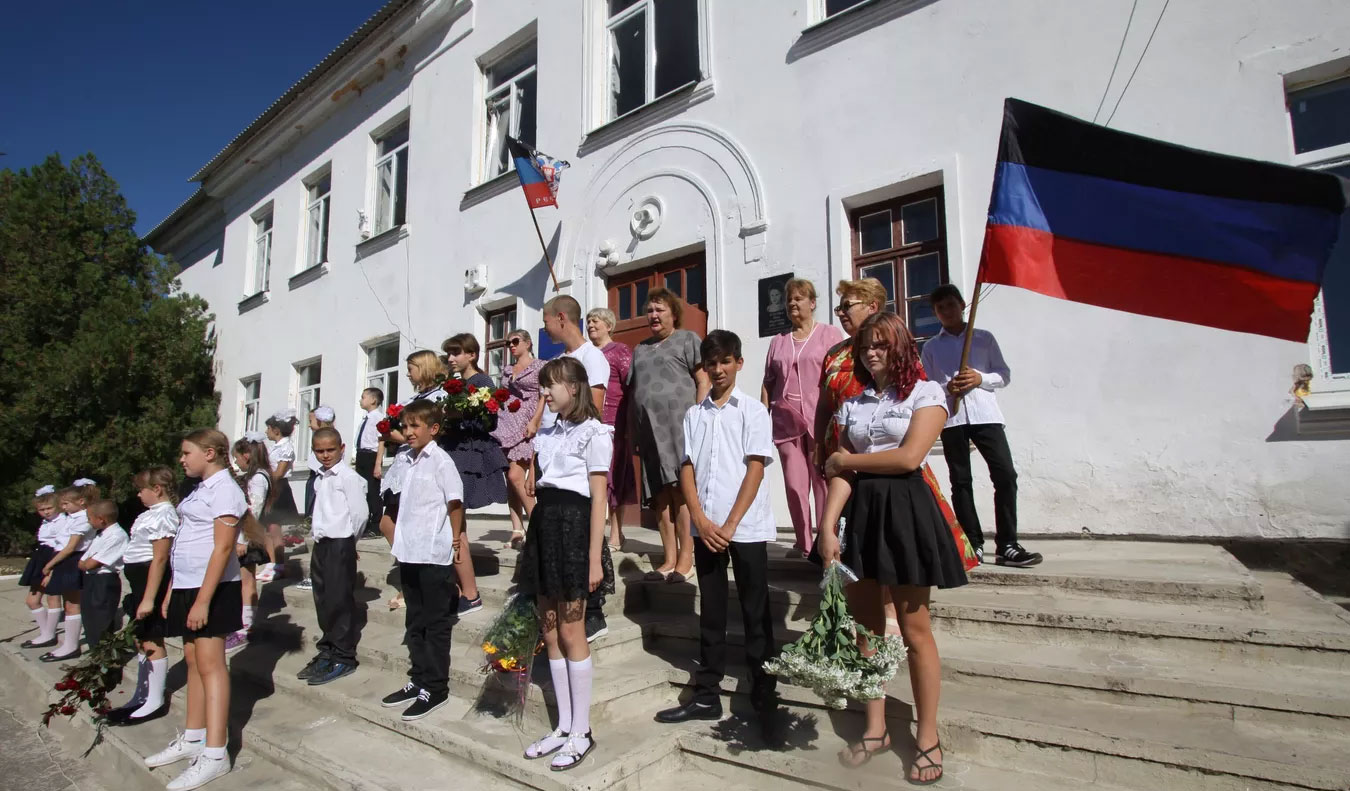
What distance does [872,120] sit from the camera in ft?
20.1

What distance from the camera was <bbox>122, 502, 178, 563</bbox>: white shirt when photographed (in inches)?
168

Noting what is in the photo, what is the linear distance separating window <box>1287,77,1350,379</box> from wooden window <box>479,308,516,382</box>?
776 cm

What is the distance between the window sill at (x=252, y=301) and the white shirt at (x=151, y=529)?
10.8 meters

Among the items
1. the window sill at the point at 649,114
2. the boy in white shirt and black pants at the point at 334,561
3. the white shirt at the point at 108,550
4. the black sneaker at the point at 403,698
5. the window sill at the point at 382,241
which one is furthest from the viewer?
the window sill at the point at 382,241

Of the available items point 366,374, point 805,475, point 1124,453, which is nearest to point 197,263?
point 366,374

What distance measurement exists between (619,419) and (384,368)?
748 centimetres

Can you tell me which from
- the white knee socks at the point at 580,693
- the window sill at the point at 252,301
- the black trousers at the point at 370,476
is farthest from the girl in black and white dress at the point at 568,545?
the window sill at the point at 252,301

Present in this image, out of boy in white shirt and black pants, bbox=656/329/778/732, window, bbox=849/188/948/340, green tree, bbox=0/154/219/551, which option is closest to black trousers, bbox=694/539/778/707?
boy in white shirt and black pants, bbox=656/329/778/732

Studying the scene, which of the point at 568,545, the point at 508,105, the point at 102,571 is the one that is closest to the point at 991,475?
the point at 568,545

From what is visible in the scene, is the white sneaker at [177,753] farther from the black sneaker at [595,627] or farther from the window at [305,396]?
the window at [305,396]

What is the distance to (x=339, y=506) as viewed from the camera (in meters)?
4.76

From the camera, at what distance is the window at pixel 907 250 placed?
19.3ft

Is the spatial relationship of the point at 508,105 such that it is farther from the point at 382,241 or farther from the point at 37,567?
the point at 37,567

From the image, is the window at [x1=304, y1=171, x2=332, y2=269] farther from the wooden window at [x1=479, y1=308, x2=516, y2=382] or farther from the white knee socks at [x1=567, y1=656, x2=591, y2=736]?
the white knee socks at [x1=567, y1=656, x2=591, y2=736]
